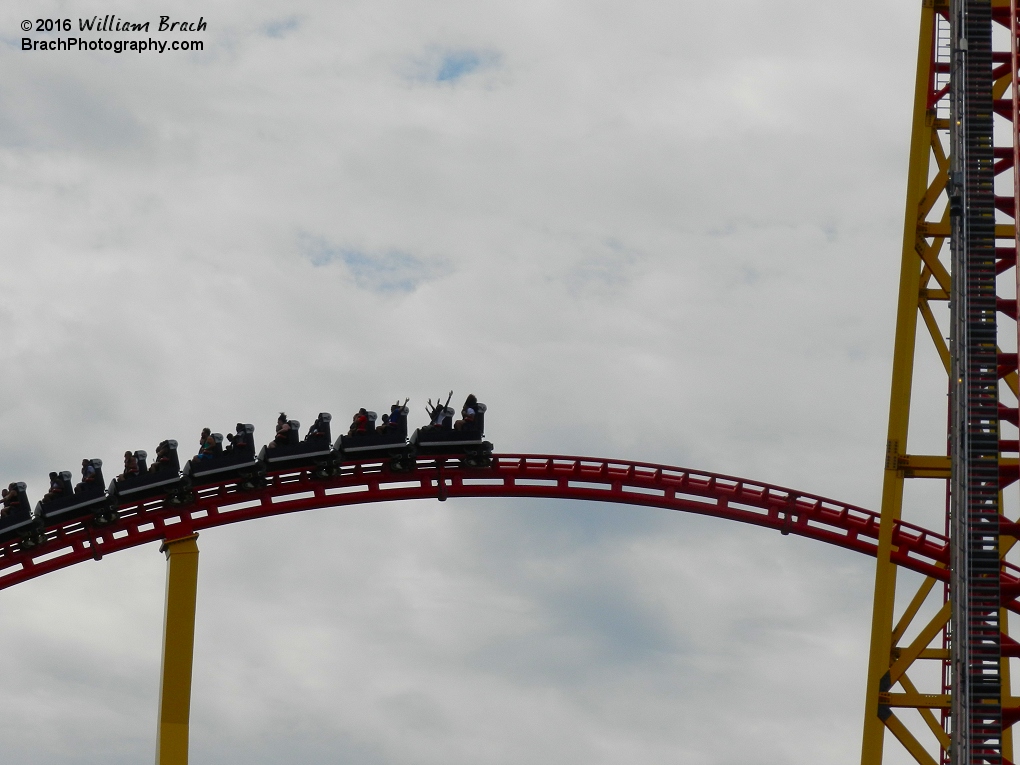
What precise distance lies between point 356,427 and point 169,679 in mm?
3313

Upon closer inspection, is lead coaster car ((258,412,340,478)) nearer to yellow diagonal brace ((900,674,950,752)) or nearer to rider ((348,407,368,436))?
rider ((348,407,368,436))

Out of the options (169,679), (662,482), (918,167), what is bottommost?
(169,679)

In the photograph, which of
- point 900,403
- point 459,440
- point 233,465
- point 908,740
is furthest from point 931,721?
point 233,465

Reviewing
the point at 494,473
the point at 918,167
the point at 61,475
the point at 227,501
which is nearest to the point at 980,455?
the point at 918,167

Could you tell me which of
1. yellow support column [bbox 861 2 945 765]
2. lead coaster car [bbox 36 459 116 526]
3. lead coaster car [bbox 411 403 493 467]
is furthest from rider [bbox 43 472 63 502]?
yellow support column [bbox 861 2 945 765]

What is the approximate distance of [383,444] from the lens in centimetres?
1759

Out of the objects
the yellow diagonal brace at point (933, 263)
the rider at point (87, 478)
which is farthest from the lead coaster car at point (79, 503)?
the yellow diagonal brace at point (933, 263)

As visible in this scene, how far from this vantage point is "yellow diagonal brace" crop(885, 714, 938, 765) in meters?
15.0

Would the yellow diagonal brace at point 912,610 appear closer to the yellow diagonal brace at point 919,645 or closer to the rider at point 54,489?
the yellow diagonal brace at point 919,645

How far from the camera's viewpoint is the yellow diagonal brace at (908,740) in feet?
49.3

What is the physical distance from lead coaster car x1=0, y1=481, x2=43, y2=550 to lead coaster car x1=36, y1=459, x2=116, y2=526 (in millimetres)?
94

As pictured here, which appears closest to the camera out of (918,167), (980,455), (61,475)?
(980,455)

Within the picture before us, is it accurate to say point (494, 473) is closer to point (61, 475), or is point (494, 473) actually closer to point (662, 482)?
point (662, 482)

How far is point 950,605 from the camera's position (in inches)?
586
